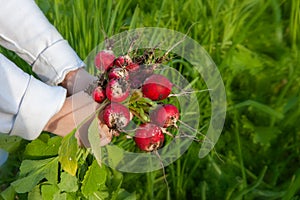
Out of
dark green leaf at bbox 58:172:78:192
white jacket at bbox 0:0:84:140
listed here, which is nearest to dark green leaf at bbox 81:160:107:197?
dark green leaf at bbox 58:172:78:192

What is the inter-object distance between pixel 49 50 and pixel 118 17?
1.85ft

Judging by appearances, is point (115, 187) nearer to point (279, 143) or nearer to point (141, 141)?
point (141, 141)

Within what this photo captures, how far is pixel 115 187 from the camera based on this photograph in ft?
4.39

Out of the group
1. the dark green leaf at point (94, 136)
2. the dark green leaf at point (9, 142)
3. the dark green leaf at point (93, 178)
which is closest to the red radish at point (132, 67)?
the dark green leaf at point (94, 136)

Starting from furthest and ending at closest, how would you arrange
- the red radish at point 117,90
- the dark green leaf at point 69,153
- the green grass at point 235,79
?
1. the green grass at point 235,79
2. the dark green leaf at point 69,153
3. the red radish at point 117,90

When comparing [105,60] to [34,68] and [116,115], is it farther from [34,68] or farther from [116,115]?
[34,68]

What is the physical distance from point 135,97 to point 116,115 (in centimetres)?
5

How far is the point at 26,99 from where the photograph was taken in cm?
111

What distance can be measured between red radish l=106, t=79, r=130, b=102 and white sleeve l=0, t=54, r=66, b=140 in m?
0.14

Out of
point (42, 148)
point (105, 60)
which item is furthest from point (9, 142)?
point (105, 60)

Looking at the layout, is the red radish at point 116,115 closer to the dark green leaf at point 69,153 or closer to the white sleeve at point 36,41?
the dark green leaf at point 69,153

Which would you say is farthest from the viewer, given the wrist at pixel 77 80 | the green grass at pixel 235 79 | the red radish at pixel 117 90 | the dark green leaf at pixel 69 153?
the green grass at pixel 235 79

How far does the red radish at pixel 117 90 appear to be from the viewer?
1.00m

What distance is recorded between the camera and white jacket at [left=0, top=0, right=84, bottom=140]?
111 cm
